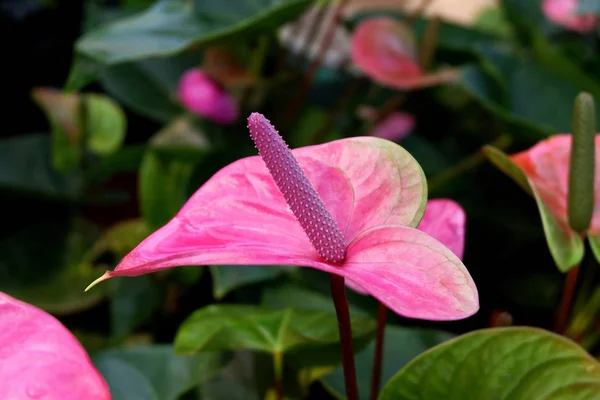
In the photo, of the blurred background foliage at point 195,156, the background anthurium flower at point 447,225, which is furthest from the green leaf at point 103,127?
the background anthurium flower at point 447,225

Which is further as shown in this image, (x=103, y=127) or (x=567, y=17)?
(x=567, y=17)

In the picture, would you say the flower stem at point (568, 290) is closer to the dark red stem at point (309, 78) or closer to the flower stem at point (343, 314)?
the flower stem at point (343, 314)

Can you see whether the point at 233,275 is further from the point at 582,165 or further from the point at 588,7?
the point at 588,7

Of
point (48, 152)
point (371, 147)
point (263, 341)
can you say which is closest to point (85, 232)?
point (48, 152)

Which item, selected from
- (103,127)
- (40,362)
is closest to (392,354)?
(40,362)

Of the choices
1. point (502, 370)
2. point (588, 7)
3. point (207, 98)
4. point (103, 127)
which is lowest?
point (103, 127)

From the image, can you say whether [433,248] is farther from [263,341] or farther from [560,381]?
[263,341]
